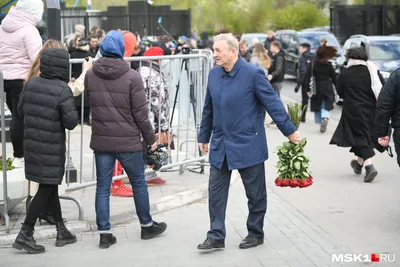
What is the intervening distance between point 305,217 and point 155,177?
2.17m

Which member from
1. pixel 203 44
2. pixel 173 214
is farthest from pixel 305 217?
pixel 203 44

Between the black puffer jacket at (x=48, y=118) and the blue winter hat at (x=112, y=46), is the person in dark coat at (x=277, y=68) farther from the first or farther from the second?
the black puffer jacket at (x=48, y=118)

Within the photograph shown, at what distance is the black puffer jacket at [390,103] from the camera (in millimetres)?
8477

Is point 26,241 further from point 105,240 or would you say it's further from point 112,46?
point 112,46

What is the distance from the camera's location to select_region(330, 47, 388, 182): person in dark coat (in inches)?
453

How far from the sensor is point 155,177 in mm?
10609

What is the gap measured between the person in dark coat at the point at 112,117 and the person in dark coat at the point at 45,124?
0.27 meters

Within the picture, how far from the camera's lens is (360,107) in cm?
1167

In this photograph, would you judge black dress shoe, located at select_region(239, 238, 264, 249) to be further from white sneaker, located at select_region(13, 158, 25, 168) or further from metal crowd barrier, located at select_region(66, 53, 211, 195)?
white sneaker, located at select_region(13, 158, 25, 168)

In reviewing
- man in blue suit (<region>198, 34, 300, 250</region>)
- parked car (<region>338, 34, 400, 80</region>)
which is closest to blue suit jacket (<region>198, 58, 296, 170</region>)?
man in blue suit (<region>198, 34, 300, 250</region>)

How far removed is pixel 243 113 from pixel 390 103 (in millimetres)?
1751

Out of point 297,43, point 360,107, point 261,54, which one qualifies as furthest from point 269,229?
point 297,43

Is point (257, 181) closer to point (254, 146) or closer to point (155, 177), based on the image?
point (254, 146)
